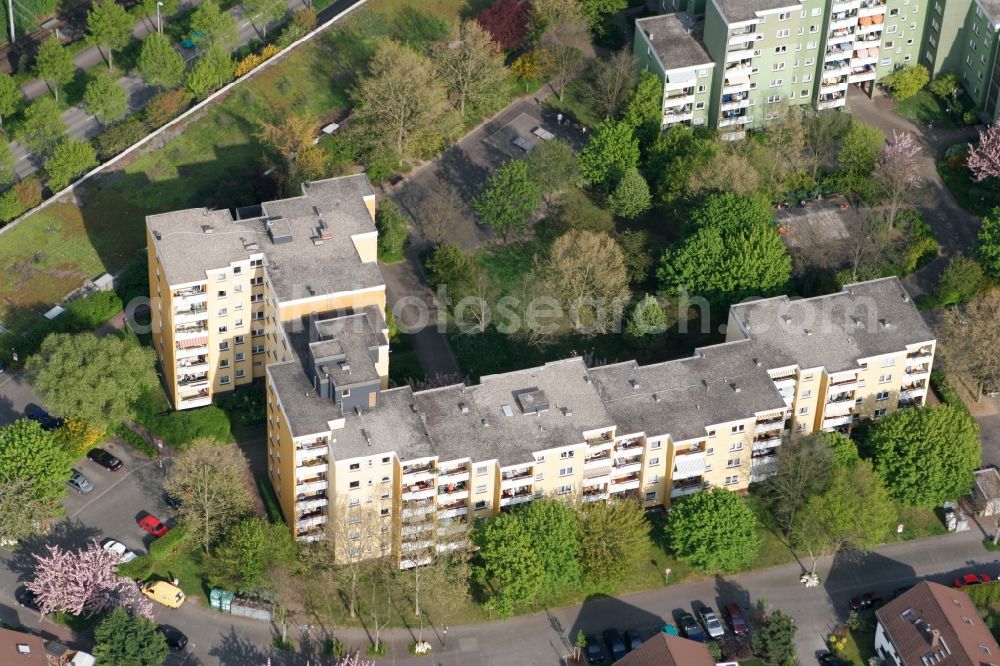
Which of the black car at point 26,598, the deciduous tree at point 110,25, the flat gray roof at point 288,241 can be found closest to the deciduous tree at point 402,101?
the flat gray roof at point 288,241

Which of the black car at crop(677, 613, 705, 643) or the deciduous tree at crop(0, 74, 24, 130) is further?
the deciduous tree at crop(0, 74, 24, 130)

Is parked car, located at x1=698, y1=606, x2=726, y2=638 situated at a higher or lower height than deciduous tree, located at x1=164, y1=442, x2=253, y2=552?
lower

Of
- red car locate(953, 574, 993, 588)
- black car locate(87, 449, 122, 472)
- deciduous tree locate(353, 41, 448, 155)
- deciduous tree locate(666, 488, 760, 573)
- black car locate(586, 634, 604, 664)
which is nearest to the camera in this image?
black car locate(586, 634, 604, 664)

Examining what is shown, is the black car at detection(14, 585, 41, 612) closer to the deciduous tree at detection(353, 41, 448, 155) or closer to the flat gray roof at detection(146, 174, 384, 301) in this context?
the flat gray roof at detection(146, 174, 384, 301)

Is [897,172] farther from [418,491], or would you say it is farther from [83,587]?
[83,587]

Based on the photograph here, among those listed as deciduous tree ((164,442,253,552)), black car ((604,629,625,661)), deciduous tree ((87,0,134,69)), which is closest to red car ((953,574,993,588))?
black car ((604,629,625,661))

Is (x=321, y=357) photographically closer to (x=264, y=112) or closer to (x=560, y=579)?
(x=560, y=579)

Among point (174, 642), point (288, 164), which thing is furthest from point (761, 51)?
point (174, 642)
